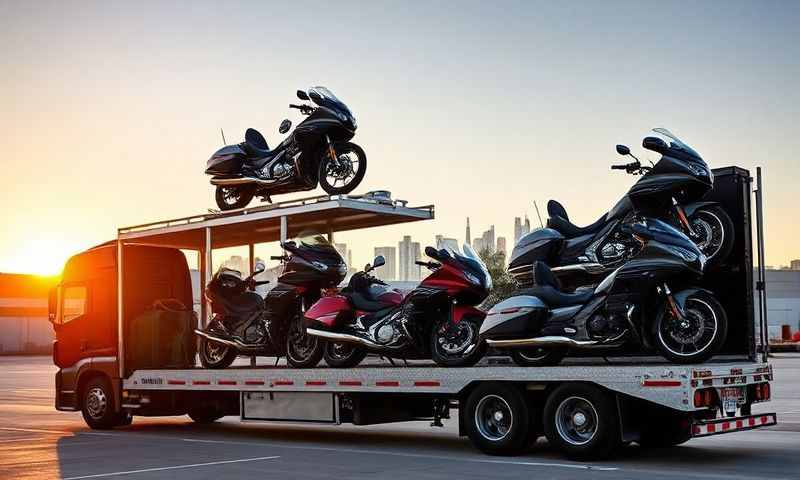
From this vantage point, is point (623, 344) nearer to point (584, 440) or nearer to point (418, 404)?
point (584, 440)

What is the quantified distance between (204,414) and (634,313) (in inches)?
324

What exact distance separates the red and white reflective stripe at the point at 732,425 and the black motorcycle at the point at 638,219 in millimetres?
1640

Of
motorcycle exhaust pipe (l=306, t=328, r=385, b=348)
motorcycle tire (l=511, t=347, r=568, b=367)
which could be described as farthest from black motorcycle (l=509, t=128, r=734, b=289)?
motorcycle exhaust pipe (l=306, t=328, r=385, b=348)

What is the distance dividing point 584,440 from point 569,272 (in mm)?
2220

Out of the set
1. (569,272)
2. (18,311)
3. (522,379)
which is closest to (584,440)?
(522,379)

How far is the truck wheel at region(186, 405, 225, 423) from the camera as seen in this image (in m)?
15.9

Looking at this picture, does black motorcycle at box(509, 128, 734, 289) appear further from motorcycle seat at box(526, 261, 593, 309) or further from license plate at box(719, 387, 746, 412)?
license plate at box(719, 387, 746, 412)

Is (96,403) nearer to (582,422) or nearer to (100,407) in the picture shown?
(100,407)

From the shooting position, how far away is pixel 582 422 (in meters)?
10.4

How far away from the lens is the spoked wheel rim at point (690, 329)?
10.1 m

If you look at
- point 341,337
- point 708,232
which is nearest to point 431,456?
point 341,337

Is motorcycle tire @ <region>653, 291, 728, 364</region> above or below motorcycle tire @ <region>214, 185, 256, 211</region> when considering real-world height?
below

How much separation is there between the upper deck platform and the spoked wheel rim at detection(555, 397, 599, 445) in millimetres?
4067

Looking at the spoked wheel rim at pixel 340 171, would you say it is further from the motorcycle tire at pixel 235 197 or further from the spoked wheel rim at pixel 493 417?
the spoked wheel rim at pixel 493 417
